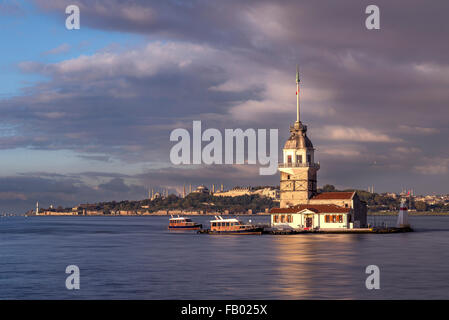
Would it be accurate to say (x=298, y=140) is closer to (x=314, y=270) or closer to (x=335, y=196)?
(x=335, y=196)

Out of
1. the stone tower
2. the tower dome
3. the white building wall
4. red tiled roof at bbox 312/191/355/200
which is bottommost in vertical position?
the white building wall

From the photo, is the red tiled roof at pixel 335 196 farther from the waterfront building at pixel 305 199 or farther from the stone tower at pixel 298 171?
the stone tower at pixel 298 171

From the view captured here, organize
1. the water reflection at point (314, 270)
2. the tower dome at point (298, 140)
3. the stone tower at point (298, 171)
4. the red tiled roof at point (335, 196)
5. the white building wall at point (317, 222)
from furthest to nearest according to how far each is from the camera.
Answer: the tower dome at point (298, 140)
the stone tower at point (298, 171)
the red tiled roof at point (335, 196)
the white building wall at point (317, 222)
the water reflection at point (314, 270)

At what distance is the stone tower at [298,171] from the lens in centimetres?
12488

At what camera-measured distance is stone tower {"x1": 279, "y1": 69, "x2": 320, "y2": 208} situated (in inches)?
4916

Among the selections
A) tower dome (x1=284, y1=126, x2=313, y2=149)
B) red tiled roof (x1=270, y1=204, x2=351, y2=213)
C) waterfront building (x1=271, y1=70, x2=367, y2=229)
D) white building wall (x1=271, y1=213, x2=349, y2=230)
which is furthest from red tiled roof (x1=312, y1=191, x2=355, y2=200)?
tower dome (x1=284, y1=126, x2=313, y2=149)

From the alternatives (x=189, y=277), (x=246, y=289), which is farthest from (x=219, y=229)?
(x=246, y=289)

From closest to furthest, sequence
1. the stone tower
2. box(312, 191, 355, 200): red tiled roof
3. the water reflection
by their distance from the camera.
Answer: the water reflection, box(312, 191, 355, 200): red tiled roof, the stone tower

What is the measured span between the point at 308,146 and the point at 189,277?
247 feet

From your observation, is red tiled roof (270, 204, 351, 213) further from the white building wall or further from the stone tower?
the stone tower

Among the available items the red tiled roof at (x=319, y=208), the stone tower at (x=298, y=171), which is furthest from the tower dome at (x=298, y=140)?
the red tiled roof at (x=319, y=208)

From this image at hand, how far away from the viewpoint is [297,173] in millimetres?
125812

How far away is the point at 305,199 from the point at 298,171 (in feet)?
20.1

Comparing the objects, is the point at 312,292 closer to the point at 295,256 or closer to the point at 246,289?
the point at 246,289
